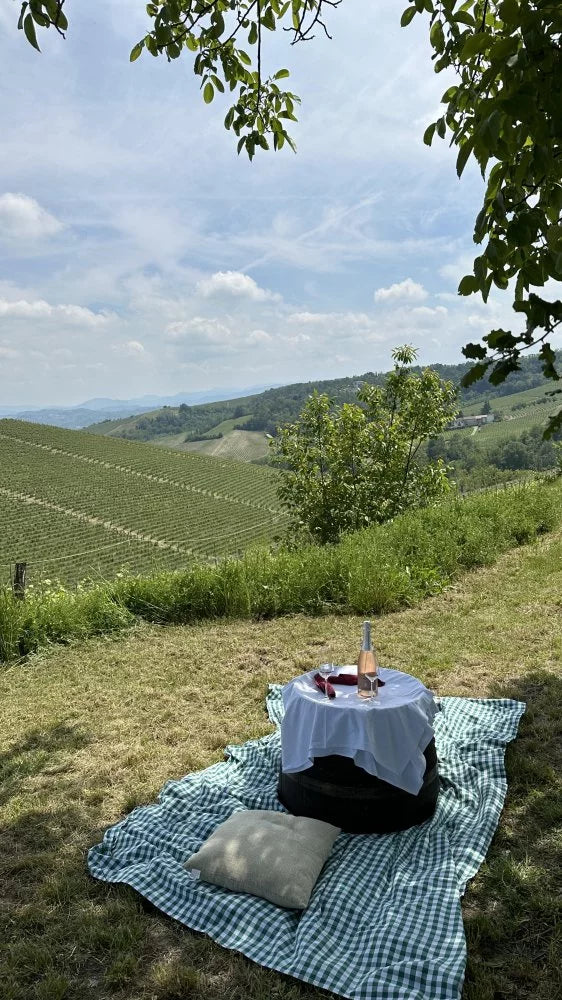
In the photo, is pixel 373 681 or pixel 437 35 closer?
pixel 437 35

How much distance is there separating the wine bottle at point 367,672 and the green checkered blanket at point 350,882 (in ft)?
2.39

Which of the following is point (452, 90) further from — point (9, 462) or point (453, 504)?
point (9, 462)

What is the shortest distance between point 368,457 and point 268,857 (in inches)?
427

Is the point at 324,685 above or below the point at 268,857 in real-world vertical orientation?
above

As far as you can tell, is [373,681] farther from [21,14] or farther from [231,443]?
[231,443]

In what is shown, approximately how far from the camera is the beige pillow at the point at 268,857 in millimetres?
2830

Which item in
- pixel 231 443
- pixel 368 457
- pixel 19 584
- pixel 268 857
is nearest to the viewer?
pixel 268 857

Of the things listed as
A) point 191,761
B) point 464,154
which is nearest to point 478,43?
point 464,154

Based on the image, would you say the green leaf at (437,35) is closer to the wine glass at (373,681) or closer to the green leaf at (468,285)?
the green leaf at (468,285)

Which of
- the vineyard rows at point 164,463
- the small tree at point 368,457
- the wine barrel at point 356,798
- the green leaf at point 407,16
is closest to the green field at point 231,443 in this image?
the vineyard rows at point 164,463

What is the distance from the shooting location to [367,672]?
3.62 meters

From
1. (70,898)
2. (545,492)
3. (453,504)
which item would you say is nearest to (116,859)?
(70,898)

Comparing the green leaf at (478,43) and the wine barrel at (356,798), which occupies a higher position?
the green leaf at (478,43)

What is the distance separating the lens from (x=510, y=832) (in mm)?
3227
